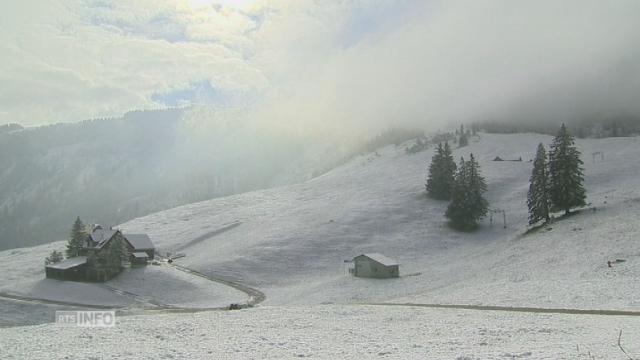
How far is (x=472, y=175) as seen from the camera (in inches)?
4267

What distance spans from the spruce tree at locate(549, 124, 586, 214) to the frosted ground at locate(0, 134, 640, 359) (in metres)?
3.22

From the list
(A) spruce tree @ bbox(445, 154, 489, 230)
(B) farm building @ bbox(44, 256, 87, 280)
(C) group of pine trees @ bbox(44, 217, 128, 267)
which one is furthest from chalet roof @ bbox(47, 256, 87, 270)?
(A) spruce tree @ bbox(445, 154, 489, 230)

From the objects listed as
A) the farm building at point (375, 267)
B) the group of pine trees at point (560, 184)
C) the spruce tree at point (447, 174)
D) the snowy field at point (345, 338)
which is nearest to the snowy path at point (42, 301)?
the farm building at point (375, 267)

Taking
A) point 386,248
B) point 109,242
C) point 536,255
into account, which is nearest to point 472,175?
point 386,248

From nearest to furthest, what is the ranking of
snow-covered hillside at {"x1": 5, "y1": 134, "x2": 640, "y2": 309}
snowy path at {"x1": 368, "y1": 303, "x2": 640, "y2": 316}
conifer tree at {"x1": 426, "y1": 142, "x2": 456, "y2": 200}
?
1. snowy path at {"x1": 368, "y1": 303, "x2": 640, "y2": 316}
2. snow-covered hillside at {"x1": 5, "y1": 134, "x2": 640, "y2": 309}
3. conifer tree at {"x1": 426, "y1": 142, "x2": 456, "y2": 200}

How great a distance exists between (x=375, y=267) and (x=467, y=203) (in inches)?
1293

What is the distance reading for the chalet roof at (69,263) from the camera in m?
84.8

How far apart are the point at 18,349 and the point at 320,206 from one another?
102606mm

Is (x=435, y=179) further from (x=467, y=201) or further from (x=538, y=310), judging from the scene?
(x=538, y=310)

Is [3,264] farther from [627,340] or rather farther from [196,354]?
[627,340]

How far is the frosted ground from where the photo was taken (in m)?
29.0

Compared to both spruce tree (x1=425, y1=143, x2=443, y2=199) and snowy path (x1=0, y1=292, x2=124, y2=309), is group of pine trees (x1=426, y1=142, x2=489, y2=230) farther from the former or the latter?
snowy path (x1=0, y1=292, x2=124, y2=309)

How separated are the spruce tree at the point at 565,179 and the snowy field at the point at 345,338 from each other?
53080mm

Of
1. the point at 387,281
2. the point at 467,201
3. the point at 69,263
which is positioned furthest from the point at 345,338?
the point at 467,201
